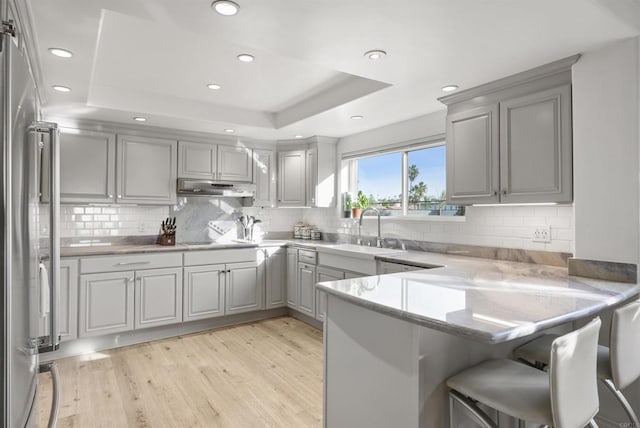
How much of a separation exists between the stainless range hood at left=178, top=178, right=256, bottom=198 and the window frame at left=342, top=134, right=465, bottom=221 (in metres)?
1.24

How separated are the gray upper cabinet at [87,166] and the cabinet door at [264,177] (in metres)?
1.63

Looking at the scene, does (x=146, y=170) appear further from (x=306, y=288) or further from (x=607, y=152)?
(x=607, y=152)

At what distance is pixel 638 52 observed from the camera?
2.02 metres

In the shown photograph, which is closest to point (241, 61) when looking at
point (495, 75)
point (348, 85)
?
point (348, 85)

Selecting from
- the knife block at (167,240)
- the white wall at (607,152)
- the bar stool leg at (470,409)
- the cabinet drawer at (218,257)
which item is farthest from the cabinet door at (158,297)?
the white wall at (607,152)

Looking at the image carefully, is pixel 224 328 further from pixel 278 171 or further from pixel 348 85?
pixel 348 85

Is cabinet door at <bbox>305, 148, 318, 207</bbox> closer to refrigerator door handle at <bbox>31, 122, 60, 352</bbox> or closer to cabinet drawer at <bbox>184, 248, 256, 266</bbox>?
cabinet drawer at <bbox>184, 248, 256, 266</bbox>

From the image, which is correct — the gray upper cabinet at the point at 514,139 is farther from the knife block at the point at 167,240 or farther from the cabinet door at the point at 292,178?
the knife block at the point at 167,240

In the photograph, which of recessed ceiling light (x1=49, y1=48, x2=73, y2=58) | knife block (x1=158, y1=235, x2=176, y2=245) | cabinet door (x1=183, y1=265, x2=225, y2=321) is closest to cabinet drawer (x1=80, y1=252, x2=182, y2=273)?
cabinet door (x1=183, y1=265, x2=225, y2=321)

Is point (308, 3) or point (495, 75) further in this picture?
point (495, 75)

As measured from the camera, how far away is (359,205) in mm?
4547

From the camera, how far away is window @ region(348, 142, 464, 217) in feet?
12.1

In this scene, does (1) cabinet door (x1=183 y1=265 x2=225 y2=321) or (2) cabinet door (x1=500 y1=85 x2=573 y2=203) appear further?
(1) cabinet door (x1=183 y1=265 x2=225 y2=321)

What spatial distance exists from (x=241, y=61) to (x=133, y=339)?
2894mm
